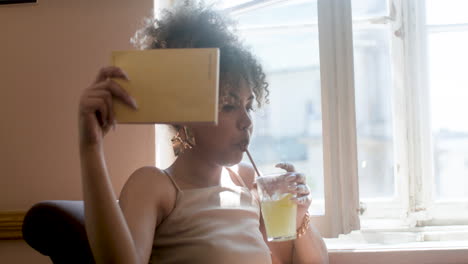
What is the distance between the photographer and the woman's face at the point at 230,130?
112 centimetres

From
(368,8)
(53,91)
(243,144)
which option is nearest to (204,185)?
Result: (243,144)

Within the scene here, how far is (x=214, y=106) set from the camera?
31.3 inches

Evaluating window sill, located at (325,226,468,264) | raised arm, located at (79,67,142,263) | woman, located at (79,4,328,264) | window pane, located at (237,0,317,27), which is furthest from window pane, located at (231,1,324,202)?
raised arm, located at (79,67,142,263)

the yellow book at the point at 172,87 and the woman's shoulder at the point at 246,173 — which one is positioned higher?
the yellow book at the point at 172,87

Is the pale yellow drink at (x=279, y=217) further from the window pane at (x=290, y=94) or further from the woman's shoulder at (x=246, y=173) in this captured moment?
the window pane at (x=290, y=94)

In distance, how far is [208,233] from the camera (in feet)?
3.63

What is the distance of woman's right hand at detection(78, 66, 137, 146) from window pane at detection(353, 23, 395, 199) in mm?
1148

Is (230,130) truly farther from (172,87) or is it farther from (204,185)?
(172,87)

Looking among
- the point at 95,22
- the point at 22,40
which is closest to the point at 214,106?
the point at 95,22

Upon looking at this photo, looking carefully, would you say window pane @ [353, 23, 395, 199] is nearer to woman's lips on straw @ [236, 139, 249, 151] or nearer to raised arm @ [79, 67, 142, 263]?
woman's lips on straw @ [236, 139, 249, 151]

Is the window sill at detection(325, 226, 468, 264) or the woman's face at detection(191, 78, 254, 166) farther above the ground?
the woman's face at detection(191, 78, 254, 166)

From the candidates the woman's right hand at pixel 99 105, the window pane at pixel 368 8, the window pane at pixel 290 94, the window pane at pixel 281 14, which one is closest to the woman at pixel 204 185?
the woman's right hand at pixel 99 105

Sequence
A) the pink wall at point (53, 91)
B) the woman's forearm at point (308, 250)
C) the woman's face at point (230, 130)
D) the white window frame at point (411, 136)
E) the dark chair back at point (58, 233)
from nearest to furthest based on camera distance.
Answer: the dark chair back at point (58, 233), the woman's face at point (230, 130), the woman's forearm at point (308, 250), the pink wall at point (53, 91), the white window frame at point (411, 136)

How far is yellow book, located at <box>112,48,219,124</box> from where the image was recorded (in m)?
0.79
